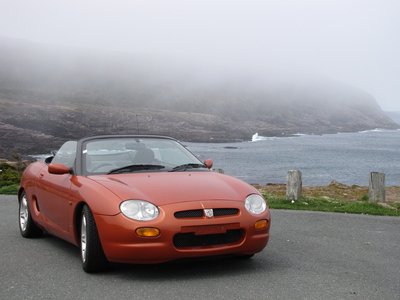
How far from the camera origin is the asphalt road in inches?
193

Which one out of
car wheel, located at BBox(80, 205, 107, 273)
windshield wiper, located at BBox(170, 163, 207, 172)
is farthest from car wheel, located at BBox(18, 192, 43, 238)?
windshield wiper, located at BBox(170, 163, 207, 172)

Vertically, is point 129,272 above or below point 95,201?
below

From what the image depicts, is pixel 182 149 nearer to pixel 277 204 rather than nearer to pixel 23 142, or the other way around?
pixel 277 204

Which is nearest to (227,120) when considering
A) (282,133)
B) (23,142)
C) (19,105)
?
(282,133)

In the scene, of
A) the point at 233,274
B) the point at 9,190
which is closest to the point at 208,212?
the point at 233,274

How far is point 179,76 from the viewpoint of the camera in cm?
19488

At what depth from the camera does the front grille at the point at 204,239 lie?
207 inches

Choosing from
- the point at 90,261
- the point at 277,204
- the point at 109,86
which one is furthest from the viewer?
the point at 109,86

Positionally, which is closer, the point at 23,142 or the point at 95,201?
the point at 95,201

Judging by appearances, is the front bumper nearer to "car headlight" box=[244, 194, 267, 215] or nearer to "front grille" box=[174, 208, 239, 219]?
"front grille" box=[174, 208, 239, 219]

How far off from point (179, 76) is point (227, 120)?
51.0m

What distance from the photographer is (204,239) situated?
5316mm

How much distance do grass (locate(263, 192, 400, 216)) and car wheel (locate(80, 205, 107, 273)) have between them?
676 cm

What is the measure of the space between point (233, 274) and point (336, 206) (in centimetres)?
690
